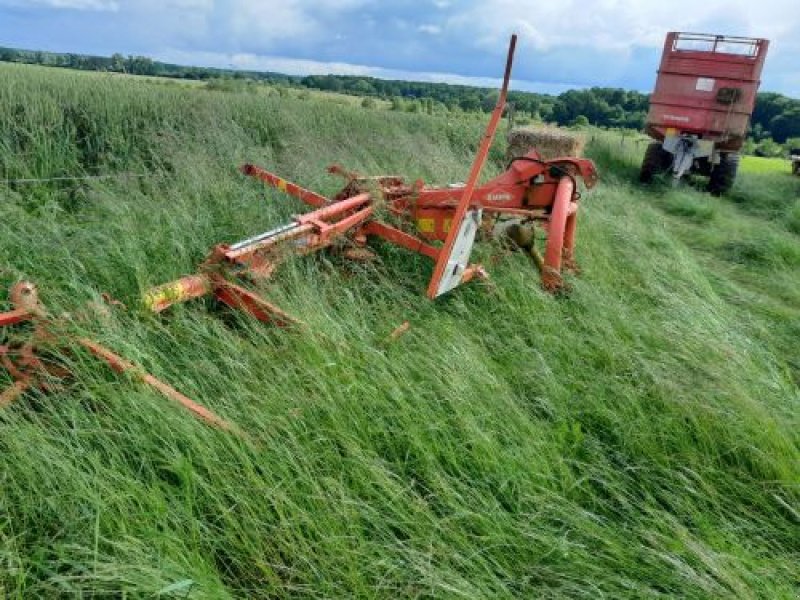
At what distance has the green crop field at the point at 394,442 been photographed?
A: 5.84 feet

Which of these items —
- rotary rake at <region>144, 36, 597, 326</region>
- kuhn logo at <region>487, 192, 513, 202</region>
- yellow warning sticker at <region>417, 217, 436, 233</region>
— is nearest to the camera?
rotary rake at <region>144, 36, 597, 326</region>

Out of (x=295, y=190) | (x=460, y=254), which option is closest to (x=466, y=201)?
(x=460, y=254)

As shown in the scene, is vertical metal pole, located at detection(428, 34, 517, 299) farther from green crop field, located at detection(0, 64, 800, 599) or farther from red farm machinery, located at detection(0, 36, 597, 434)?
green crop field, located at detection(0, 64, 800, 599)

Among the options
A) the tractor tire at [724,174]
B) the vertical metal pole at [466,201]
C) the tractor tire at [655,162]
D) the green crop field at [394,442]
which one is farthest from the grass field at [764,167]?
the vertical metal pole at [466,201]

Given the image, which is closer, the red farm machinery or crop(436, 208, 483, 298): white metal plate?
the red farm machinery

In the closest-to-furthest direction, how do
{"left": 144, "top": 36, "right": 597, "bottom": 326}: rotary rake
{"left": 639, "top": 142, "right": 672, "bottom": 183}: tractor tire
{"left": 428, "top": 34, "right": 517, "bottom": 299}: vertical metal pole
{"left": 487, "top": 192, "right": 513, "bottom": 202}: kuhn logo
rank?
{"left": 144, "top": 36, "right": 597, "bottom": 326}: rotary rake
{"left": 428, "top": 34, "right": 517, "bottom": 299}: vertical metal pole
{"left": 487, "top": 192, "right": 513, "bottom": 202}: kuhn logo
{"left": 639, "top": 142, "right": 672, "bottom": 183}: tractor tire

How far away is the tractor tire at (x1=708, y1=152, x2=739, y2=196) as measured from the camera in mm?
12750

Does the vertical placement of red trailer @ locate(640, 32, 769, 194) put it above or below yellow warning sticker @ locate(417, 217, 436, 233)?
above

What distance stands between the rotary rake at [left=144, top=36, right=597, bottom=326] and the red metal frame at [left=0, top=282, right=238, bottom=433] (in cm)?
42

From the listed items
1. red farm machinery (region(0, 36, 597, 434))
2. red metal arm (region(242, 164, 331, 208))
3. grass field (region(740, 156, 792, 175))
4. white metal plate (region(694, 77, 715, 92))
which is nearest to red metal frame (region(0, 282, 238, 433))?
red farm machinery (region(0, 36, 597, 434))

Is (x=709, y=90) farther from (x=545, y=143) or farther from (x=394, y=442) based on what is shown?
(x=394, y=442)

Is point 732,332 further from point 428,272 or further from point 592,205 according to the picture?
point 592,205

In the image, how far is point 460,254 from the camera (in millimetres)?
3803

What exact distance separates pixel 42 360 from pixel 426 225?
2752 mm
